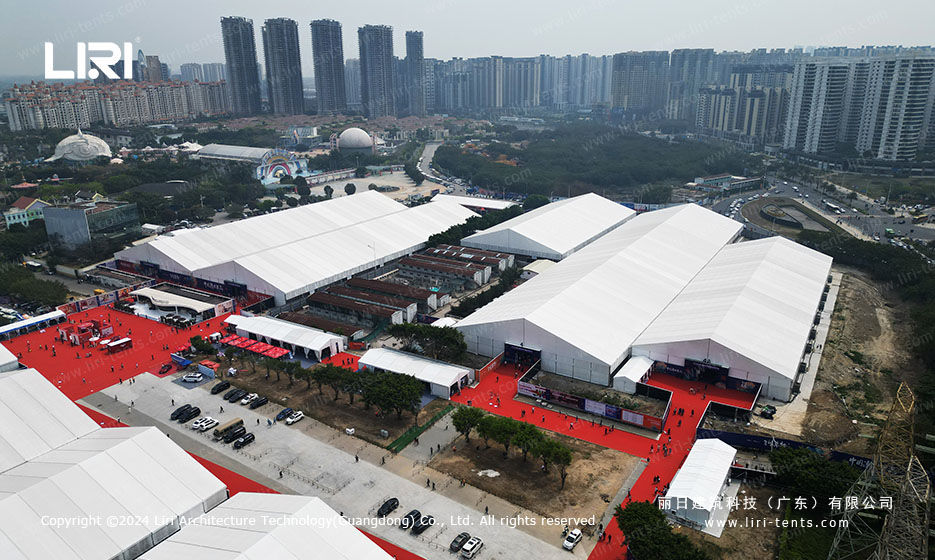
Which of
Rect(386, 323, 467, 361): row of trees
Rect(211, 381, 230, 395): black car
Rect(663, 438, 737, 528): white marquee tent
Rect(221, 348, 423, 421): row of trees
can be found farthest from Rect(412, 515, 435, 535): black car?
Rect(211, 381, 230, 395): black car

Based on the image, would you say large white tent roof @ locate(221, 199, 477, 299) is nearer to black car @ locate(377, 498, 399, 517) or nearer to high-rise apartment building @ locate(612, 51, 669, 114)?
black car @ locate(377, 498, 399, 517)

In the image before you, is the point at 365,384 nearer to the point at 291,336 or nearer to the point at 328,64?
the point at 291,336

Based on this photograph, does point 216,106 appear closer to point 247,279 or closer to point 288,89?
point 288,89

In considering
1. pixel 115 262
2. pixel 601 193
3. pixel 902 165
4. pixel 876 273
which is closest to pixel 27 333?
pixel 115 262

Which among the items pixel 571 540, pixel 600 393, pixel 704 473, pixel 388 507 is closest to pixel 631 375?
pixel 600 393

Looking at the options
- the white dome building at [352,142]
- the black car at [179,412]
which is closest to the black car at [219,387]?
the black car at [179,412]

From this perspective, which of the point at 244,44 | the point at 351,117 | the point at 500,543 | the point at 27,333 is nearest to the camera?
the point at 500,543

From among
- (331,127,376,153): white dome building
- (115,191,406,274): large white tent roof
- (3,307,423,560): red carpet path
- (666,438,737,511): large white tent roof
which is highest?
(331,127,376,153): white dome building

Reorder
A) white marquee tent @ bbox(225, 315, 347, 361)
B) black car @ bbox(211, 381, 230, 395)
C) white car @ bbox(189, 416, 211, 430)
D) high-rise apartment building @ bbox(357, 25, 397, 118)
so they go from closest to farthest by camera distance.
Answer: white car @ bbox(189, 416, 211, 430)
black car @ bbox(211, 381, 230, 395)
white marquee tent @ bbox(225, 315, 347, 361)
high-rise apartment building @ bbox(357, 25, 397, 118)
